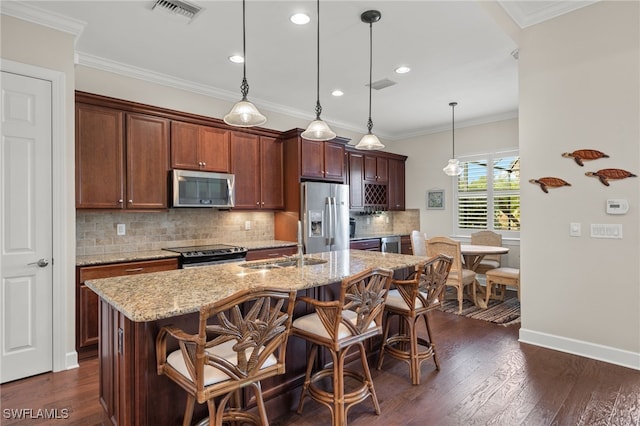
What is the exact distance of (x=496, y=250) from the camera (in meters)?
4.84

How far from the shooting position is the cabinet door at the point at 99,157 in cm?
329

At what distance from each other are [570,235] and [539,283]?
1.75ft

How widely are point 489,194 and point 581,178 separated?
9.88 ft

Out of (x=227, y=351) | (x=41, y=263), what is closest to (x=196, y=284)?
(x=227, y=351)

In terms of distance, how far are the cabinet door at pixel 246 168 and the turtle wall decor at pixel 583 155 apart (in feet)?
11.3

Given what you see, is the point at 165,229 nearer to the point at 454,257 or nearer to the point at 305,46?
the point at 305,46

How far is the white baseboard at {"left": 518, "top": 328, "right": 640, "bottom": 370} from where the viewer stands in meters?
2.86

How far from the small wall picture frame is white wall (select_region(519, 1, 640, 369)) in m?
3.18

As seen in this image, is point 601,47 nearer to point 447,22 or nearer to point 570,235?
point 447,22

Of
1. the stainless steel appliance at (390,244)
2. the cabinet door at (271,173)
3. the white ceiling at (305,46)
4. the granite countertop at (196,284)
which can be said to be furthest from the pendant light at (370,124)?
the stainless steel appliance at (390,244)

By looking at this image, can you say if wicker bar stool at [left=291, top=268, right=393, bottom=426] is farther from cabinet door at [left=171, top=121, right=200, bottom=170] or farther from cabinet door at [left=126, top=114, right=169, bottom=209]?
cabinet door at [left=171, top=121, right=200, bottom=170]

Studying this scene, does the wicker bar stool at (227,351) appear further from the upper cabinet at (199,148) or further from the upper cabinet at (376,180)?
the upper cabinet at (376,180)

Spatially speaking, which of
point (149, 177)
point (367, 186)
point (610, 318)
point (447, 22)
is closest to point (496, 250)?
point (610, 318)

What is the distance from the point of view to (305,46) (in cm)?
341
